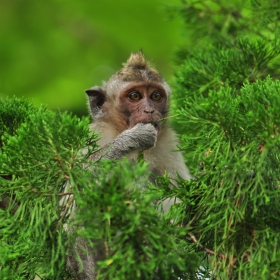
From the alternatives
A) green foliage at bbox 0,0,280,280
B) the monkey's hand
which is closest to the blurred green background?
the monkey's hand

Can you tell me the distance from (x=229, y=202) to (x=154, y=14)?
7.80 meters

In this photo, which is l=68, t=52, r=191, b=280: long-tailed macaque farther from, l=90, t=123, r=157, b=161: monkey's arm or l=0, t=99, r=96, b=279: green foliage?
l=0, t=99, r=96, b=279: green foliage

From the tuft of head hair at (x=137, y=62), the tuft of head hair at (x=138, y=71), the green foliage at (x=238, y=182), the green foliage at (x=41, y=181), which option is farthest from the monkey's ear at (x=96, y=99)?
the green foliage at (x=41, y=181)

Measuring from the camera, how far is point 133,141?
16.1 feet

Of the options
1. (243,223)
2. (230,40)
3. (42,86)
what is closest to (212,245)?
(243,223)

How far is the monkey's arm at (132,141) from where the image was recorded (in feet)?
15.9

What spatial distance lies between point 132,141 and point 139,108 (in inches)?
40.8

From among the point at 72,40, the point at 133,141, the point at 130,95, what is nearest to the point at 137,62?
the point at 130,95

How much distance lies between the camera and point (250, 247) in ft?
9.70

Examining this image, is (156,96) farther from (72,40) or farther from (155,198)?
(72,40)

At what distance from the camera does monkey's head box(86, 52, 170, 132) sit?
5961mm

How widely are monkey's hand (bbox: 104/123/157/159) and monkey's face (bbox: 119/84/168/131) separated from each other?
785mm

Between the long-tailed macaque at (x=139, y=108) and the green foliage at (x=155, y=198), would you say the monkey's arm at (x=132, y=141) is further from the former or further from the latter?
the green foliage at (x=155, y=198)

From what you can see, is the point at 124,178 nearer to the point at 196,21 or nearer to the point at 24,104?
the point at 24,104
